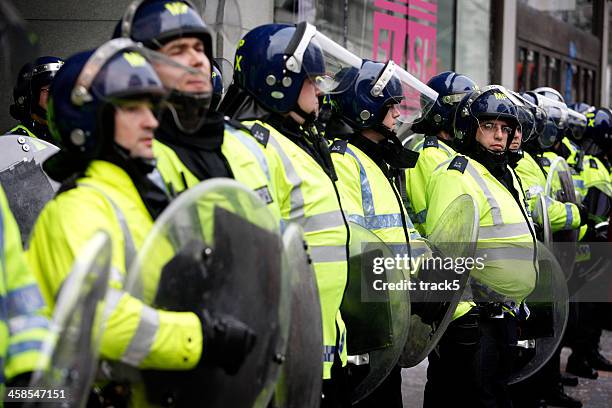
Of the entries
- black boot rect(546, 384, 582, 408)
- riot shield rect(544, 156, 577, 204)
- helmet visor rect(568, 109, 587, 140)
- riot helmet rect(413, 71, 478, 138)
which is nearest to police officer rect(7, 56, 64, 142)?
riot helmet rect(413, 71, 478, 138)

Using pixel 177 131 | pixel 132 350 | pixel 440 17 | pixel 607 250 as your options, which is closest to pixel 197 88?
pixel 177 131

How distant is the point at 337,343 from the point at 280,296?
4.23ft

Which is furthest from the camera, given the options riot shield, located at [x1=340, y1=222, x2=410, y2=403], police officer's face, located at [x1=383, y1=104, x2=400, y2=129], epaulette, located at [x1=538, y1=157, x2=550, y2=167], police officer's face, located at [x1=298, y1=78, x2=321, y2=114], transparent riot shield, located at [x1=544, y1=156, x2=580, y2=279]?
epaulette, located at [x1=538, y1=157, x2=550, y2=167]

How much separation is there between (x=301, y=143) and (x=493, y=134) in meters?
1.86

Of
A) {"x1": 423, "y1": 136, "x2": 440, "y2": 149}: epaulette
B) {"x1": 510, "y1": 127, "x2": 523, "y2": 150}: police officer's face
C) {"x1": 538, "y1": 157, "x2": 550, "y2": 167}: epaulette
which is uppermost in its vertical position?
{"x1": 510, "y1": 127, "x2": 523, "y2": 150}: police officer's face

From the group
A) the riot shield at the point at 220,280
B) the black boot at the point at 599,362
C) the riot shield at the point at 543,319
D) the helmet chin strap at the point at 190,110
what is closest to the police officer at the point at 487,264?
the riot shield at the point at 543,319

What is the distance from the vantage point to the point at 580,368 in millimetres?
8188

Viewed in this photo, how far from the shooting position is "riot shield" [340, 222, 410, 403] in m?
4.16

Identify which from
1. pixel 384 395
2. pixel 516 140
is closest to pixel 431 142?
pixel 516 140

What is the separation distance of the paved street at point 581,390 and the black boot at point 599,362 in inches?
3.5

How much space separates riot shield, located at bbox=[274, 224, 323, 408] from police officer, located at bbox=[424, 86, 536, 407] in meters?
2.20

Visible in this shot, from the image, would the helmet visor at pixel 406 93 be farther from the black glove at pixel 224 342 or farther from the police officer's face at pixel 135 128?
the black glove at pixel 224 342

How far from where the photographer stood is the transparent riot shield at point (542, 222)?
5.82m

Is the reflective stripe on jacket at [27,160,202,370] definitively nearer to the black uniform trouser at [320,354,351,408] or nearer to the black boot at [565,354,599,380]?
the black uniform trouser at [320,354,351,408]
